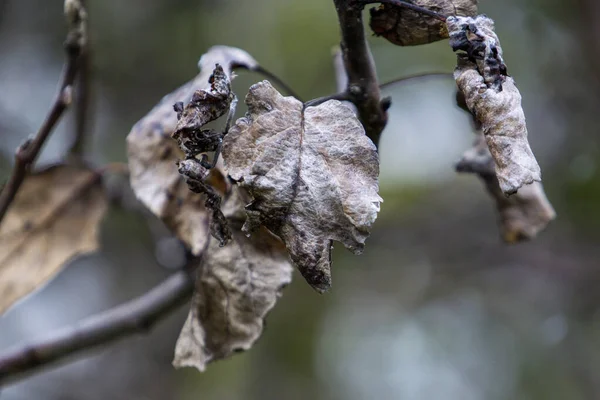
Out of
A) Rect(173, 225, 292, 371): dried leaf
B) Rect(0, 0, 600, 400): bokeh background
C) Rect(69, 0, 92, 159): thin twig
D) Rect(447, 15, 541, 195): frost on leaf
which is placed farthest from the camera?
Rect(0, 0, 600, 400): bokeh background

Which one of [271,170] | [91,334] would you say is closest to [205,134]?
[271,170]

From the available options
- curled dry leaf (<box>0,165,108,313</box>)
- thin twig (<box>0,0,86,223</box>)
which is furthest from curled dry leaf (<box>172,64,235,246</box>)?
curled dry leaf (<box>0,165,108,313</box>)

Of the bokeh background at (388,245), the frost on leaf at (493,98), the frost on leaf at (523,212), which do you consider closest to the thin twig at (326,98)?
the frost on leaf at (493,98)

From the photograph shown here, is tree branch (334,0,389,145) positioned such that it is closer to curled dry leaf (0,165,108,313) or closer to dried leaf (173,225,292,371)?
dried leaf (173,225,292,371)

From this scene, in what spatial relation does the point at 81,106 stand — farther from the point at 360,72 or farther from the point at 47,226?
the point at 360,72

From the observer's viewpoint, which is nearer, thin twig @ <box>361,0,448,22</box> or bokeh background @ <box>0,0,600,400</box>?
thin twig @ <box>361,0,448,22</box>

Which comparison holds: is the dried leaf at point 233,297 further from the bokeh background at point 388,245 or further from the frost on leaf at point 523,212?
the bokeh background at point 388,245

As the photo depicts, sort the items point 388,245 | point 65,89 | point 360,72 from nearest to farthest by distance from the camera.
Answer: point 360,72
point 65,89
point 388,245
